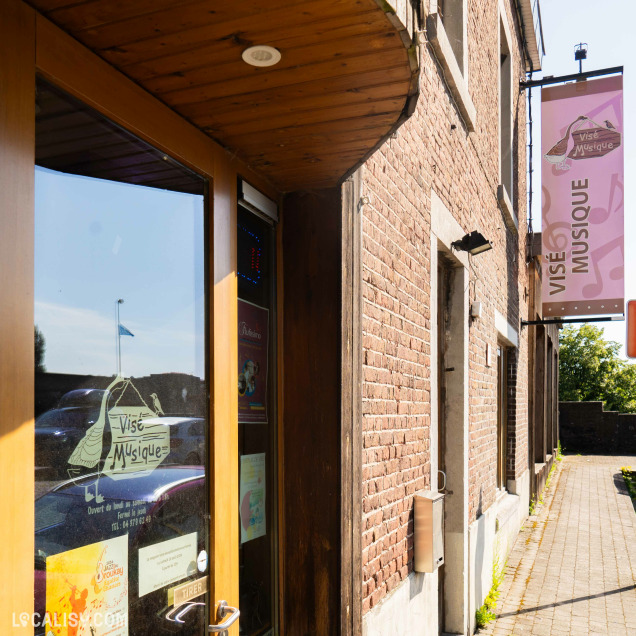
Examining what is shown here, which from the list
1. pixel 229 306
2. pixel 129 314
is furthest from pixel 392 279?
pixel 129 314

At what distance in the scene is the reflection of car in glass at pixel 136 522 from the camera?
1.71m

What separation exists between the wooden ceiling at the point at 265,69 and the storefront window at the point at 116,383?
0.65ft

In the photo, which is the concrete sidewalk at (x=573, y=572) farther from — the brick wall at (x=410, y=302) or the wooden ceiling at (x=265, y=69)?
the wooden ceiling at (x=265, y=69)

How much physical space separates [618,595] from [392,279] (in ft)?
16.0

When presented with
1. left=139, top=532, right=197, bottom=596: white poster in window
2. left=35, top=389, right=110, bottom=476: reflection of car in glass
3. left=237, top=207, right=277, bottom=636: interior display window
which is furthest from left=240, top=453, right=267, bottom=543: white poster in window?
left=35, top=389, right=110, bottom=476: reflection of car in glass

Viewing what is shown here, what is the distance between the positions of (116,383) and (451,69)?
3.91m

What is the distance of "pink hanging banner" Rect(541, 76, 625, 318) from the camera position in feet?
31.3

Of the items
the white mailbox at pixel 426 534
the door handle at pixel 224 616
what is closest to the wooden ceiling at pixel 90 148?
the door handle at pixel 224 616

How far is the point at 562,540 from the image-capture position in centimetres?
940

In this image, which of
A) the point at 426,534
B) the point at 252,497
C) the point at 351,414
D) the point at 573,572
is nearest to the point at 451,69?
the point at 351,414

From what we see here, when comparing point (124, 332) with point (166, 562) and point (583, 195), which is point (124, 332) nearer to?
point (166, 562)

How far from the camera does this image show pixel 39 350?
1687 millimetres

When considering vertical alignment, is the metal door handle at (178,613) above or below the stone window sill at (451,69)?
below

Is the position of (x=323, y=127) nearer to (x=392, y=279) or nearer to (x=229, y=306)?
(x=229, y=306)
